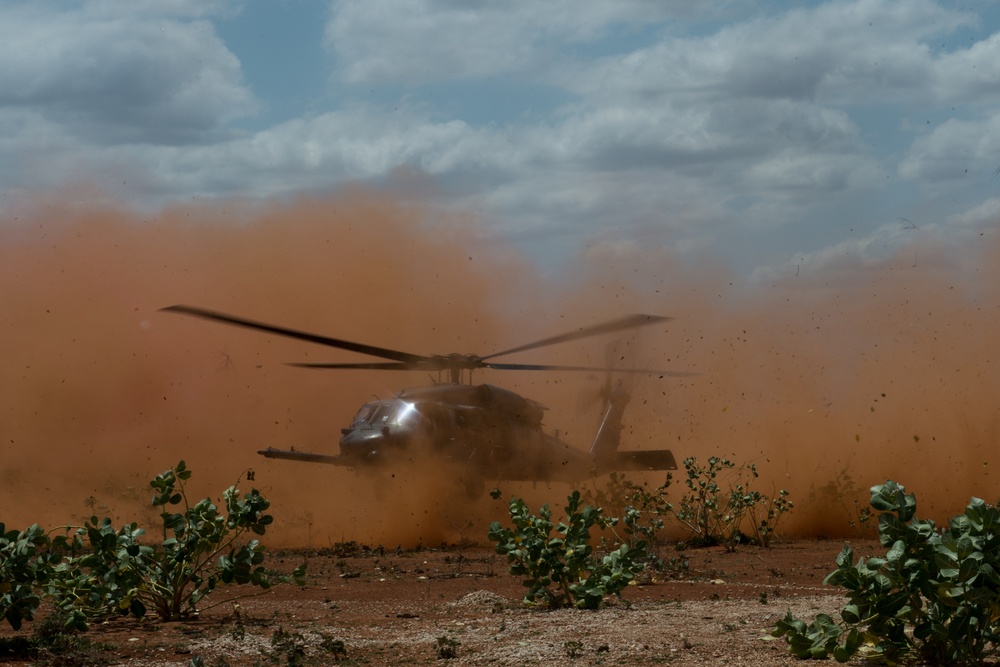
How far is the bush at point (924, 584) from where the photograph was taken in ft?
18.6

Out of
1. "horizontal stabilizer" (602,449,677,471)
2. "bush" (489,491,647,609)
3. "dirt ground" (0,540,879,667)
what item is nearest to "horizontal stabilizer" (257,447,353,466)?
"horizontal stabilizer" (602,449,677,471)

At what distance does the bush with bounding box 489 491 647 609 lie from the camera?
355 inches

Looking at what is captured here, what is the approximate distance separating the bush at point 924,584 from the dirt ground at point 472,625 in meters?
0.64

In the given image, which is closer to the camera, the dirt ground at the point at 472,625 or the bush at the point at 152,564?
the dirt ground at the point at 472,625

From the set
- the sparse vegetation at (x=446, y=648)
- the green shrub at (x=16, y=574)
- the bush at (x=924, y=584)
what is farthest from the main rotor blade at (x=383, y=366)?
the bush at (x=924, y=584)

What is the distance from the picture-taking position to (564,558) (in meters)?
9.16

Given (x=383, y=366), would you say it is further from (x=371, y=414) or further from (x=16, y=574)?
(x=16, y=574)

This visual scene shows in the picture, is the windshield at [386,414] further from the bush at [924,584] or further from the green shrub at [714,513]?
the bush at [924,584]

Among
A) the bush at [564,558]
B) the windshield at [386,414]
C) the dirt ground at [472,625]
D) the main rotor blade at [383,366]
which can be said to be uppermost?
the main rotor blade at [383,366]

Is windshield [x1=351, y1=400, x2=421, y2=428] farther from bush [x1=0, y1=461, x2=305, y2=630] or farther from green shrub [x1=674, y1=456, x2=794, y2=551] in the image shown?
bush [x1=0, y1=461, x2=305, y2=630]

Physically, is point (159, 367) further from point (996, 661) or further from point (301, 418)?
point (996, 661)

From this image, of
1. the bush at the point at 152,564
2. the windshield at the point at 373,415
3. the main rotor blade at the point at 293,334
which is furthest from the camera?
the windshield at the point at 373,415

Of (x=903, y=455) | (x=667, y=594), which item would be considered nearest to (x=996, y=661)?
(x=667, y=594)

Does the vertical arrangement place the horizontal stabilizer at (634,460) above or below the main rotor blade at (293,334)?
below
